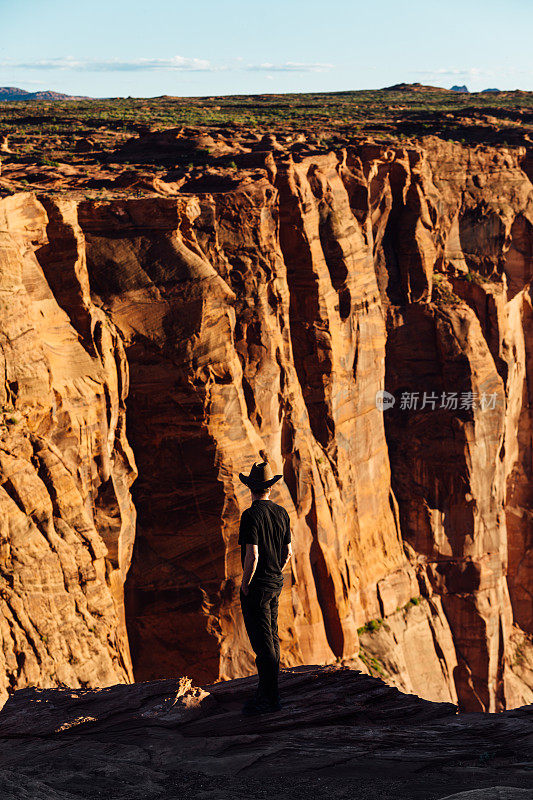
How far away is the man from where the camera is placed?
45.1ft

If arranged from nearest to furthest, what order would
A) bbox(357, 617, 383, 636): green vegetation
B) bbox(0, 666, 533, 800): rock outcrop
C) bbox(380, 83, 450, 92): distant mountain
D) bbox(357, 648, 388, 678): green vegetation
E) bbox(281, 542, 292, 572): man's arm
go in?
bbox(0, 666, 533, 800): rock outcrop
bbox(281, 542, 292, 572): man's arm
bbox(357, 648, 388, 678): green vegetation
bbox(357, 617, 383, 636): green vegetation
bbox(380, 83, 450, 92): distant mountain

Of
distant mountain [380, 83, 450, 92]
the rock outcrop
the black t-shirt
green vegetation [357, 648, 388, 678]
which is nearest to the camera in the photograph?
the rock outcrop

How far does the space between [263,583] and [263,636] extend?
78 cm

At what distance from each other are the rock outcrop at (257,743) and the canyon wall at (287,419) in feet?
16.8

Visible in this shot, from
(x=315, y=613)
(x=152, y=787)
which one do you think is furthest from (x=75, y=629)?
(x=315, y=613)

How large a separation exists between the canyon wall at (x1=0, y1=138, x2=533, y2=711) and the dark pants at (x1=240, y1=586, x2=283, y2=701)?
6881 mm

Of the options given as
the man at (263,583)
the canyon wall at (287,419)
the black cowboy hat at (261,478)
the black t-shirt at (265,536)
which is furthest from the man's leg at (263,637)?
the canyon wall at (287,419)

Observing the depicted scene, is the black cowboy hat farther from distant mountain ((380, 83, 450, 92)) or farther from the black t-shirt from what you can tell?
distant mountain ((380, 83, 450, 92))

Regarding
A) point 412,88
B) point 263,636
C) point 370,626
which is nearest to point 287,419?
point 370,626

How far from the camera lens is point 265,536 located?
13.8 metres

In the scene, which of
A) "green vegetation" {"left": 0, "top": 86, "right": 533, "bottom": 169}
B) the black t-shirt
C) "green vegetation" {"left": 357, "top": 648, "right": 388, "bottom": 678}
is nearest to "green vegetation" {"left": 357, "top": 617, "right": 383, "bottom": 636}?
"green vegetation" {"left": 357, "top": 648, "right": 388, "bottom": 678}

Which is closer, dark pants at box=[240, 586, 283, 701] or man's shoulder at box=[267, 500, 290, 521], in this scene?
dark pants at box=[240, 586, 283, 701]

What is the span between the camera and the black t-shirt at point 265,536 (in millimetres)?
13711

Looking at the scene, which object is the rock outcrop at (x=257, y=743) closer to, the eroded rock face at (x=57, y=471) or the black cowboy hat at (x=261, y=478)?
the black cowboy hat at (x=261, y=478)
